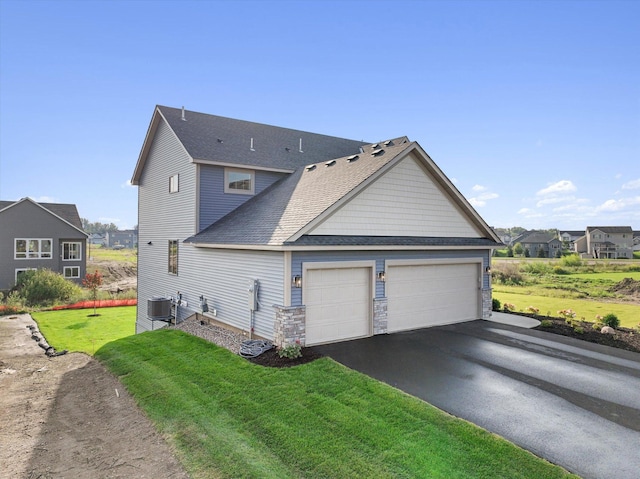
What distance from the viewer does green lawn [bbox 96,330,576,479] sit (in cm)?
471

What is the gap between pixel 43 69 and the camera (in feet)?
65.6

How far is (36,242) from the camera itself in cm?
3394

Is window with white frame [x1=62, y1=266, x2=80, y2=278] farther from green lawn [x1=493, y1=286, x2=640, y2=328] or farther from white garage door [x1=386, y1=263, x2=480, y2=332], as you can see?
green lawn [x1=493, y1=286, x2=640, y2=328]

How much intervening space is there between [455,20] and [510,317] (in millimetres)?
12411

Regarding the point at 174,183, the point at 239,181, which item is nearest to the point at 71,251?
the point at 174,183

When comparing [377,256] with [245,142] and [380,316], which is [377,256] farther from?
[245,142]

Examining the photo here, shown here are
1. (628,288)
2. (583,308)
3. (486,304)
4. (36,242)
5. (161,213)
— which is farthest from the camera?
(36,242)

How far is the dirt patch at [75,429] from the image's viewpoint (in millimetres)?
5344

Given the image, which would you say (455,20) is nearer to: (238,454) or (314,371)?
(314,371)

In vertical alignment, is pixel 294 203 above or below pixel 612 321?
above

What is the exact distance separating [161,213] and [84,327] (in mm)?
7773

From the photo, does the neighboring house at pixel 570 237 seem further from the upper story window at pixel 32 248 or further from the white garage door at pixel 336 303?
the upper story window at pixel 32 248

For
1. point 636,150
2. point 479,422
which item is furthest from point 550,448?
point 636,150

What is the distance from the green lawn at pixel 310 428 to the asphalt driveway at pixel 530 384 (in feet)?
1.93
